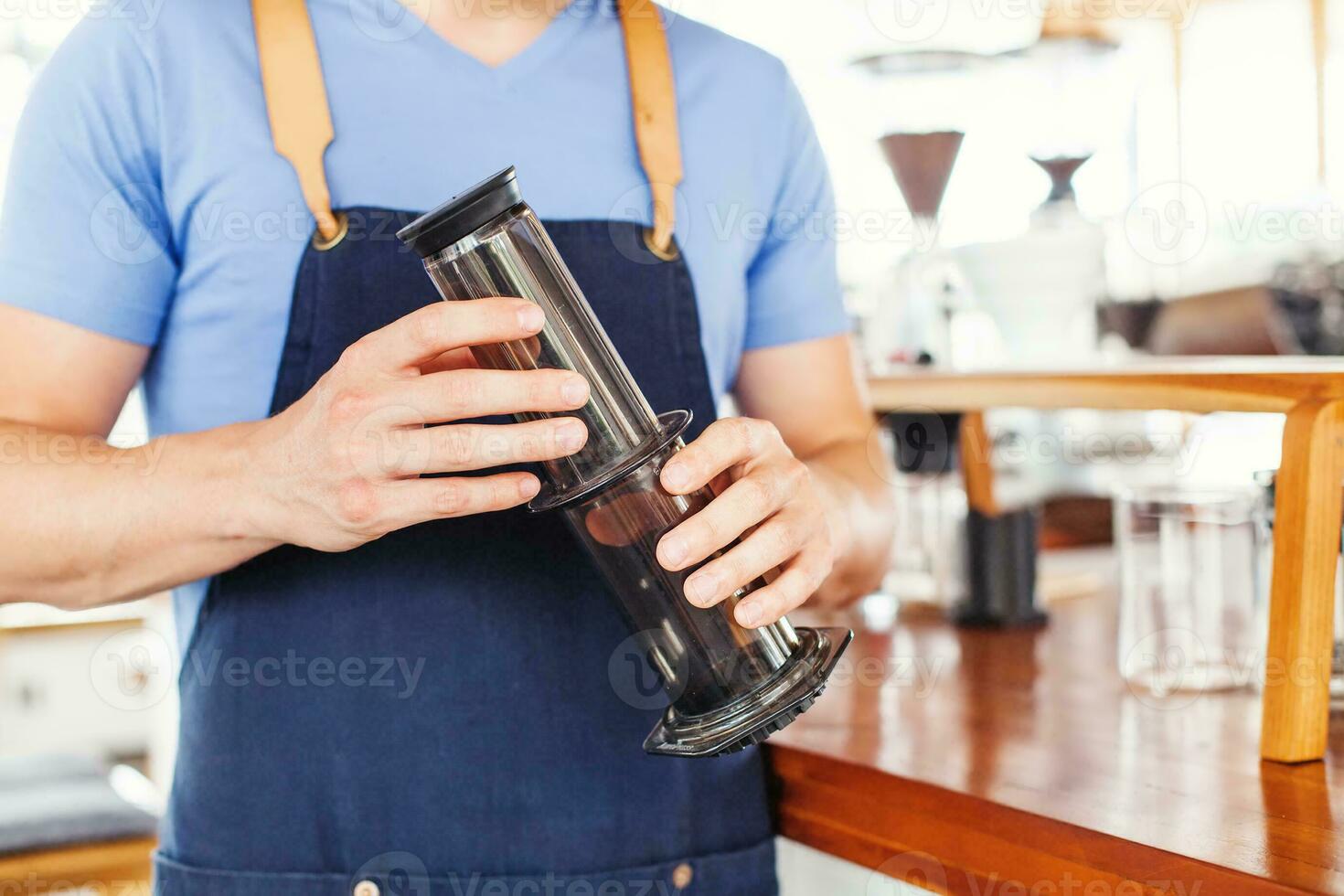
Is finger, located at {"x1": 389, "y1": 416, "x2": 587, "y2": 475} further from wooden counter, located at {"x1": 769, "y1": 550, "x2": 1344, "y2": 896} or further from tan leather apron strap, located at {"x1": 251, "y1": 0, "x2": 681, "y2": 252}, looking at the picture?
wooden counter, located at {"x1": 769, "y1": 550, "x2": 1344, "y2": 896}

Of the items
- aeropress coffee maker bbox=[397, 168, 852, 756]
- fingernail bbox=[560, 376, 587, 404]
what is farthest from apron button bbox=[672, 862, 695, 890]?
fingernail bbox=[560, 376, 587, 404]

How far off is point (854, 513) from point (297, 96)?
513 millimetres

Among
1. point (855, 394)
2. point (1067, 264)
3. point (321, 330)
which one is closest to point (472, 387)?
point (321, 330)

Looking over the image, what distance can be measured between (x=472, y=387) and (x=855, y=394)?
0.54 m

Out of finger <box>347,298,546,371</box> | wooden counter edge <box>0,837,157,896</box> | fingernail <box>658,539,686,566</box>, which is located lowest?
wooden counter edge <box>0,837,157,896</box>

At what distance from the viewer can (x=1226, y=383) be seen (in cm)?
105

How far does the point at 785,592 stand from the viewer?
0.82 metres

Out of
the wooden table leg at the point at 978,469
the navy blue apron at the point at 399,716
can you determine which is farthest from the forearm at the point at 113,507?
the wooden table leg at the point at 978,469

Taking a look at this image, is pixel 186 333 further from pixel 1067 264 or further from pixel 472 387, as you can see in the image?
pixel 1067 264

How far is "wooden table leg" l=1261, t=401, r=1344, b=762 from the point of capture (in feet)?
3.21

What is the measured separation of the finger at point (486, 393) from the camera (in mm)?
750

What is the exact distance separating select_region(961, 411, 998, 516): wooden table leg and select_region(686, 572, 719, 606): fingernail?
3.03 ft

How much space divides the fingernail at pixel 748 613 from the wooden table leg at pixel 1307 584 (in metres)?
0.42

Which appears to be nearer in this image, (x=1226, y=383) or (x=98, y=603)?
(x=98, y=603)
